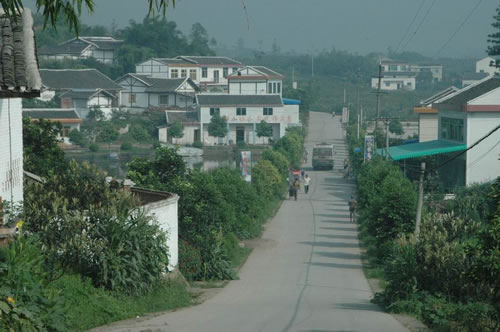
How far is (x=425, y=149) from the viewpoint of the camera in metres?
42.0

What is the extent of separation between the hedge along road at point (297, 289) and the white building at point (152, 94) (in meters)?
44.4

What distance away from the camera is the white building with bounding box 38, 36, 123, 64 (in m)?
106

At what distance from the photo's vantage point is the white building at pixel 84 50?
348ft

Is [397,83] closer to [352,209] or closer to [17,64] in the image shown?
[352,209]

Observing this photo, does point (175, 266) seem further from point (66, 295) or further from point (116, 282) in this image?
point (66, 295)

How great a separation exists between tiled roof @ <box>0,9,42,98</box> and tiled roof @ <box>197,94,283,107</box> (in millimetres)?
62474

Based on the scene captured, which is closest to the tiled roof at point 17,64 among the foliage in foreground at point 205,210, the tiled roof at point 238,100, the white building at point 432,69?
the foliage in foreground at point 205,210

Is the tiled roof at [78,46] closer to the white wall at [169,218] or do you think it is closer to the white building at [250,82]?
the white building at [250,82]

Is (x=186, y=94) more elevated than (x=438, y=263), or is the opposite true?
(x=186, y=94)

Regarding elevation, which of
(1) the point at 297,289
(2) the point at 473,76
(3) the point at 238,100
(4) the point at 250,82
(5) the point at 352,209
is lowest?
(1) the point at 297,289

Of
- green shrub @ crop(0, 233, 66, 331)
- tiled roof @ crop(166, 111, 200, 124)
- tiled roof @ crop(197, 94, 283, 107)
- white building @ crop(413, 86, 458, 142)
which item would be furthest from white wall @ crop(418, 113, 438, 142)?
green shrub @ crop(0, 233, 66, 331)

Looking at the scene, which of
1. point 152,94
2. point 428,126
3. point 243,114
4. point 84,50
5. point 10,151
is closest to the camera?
point 10,151

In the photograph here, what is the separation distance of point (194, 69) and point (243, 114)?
27.3 metres

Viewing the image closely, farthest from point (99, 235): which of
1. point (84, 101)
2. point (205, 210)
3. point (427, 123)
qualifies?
point (84, 101)
